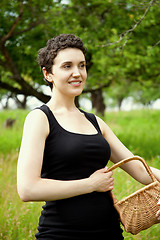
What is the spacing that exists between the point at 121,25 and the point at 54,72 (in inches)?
250

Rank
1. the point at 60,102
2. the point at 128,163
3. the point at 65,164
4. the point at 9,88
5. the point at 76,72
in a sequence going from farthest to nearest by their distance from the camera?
the point at 9,88, the point at 128,163, the point at 60,102, the point at 76,72, the point at 65,164

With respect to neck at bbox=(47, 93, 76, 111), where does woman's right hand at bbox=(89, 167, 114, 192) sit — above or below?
below

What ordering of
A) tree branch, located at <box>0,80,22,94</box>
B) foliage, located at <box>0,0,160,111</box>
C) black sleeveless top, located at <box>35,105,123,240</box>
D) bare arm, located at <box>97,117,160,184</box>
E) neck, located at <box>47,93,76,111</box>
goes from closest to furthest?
black sleeveless top, located at <box>35,105,123,240</box> < neck, located at <box>47,93,76,111</box> < bare arm, located at <box>97,117,160,184</box> < foliage, located at <box>0,0,160,111</box> < tree branch, located at <box>0,80,22,94</box>

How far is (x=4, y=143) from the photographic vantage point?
9438mm

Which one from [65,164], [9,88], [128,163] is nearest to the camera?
[65,164]

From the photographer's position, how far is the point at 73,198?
6.14 feet

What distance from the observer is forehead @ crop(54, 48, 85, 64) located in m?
1.97

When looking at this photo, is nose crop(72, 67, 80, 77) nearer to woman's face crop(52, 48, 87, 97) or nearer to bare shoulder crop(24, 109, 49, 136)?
woman's face crop(52, 48, 87, 97)

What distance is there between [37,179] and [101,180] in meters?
0.40

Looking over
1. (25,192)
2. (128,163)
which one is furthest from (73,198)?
(128,163)

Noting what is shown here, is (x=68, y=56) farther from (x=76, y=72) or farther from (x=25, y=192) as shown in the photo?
(x=25, y=192)

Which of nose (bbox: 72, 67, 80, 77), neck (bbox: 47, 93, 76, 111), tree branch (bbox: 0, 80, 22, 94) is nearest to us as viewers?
nose (bbox: 72, 67, 80, 77)

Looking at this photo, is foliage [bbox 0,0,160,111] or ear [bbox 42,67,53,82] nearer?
ear [bbox 42,67,53,82]

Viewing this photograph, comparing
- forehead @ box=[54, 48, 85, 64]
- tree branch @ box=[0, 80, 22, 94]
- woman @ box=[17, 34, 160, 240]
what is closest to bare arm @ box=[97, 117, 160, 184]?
woman @ box=[17, 34, 160, 240]
